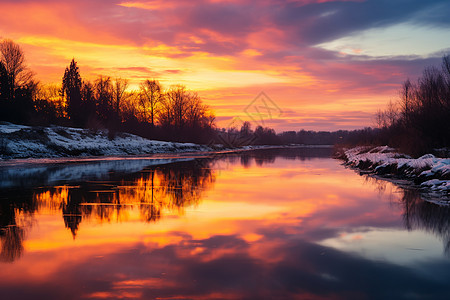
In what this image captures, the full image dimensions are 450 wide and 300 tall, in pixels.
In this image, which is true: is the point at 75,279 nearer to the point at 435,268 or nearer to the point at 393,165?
the point at 435,268

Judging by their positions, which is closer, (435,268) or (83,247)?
(435,268)

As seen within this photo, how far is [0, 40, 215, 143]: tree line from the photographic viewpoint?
52.1 metres

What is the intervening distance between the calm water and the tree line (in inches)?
1763

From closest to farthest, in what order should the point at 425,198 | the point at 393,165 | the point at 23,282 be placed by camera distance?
1. the point at 23,282
2. the point at 425,198
3. the point at 393,165

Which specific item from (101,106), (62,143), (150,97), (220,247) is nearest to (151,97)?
(150,97)

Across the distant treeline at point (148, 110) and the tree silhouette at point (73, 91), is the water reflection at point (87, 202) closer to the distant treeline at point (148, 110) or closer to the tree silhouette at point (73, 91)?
the distant treeline at point (148, 110)

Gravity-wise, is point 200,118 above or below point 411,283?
above

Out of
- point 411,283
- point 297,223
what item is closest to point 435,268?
point 411,283

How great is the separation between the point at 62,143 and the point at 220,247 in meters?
37.0

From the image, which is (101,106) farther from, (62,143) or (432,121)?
(432,121)

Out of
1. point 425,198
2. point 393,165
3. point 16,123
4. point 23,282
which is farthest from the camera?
point 16,123

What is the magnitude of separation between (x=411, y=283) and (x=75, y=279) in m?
4.19

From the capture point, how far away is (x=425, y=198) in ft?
39.0

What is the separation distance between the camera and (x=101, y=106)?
224 feet
